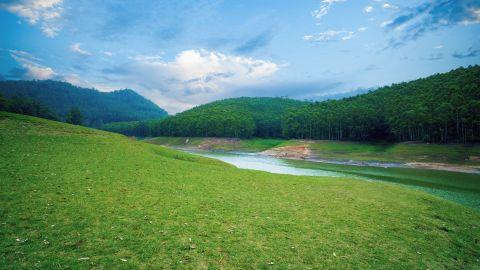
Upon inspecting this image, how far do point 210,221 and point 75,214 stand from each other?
21.6 feet

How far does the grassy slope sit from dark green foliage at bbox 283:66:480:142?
7885cm

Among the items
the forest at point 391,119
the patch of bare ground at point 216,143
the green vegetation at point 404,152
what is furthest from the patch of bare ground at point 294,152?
the patch of bare ground at point 216,143

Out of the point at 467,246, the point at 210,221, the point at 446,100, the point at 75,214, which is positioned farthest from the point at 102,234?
the point at 446,100

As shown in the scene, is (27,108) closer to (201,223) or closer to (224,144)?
(224,144)

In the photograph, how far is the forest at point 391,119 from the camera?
8319 cm

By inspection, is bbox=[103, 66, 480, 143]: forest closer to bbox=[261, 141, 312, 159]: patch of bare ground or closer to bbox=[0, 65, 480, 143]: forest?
bbox=[0, 65, 480, 143]: forest

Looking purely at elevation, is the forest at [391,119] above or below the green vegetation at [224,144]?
above

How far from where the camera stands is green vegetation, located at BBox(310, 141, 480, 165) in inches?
2682

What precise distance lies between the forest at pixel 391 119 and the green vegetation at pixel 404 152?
913 centimetres

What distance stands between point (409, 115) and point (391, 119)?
34.8 ft

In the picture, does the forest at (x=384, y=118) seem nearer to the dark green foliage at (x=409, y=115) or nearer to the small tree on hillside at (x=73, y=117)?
the dark green foliage at (x=409, y=115)

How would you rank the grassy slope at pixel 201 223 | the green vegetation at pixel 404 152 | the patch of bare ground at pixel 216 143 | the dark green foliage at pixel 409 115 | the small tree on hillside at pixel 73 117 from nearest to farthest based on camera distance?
1. the grassy slope at pixel 201 223
2. the green vegetation at pixel 404 152
3. the dark green foliage at pixel 409 115
4. the small tree on hillside at pixel 73 117
5. the patch of bare ground at pixel 216 143

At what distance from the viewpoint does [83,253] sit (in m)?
9.30

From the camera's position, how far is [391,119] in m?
105
